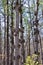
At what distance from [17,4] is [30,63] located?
1.48m

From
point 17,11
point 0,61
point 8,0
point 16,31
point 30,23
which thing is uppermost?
point 8,0

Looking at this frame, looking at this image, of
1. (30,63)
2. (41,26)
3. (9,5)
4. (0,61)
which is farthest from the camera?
(0,61)

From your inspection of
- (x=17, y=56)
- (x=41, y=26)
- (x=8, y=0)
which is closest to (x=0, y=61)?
(x=41, y=26)

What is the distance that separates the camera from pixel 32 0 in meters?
13.1

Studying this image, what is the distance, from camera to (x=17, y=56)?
15.9ft

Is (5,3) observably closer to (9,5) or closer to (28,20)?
(9,5)

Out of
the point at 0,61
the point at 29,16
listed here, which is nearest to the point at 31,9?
the point at 29,16

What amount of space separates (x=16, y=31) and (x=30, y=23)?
7.19 metres

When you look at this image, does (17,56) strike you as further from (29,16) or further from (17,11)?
→ (29,16)

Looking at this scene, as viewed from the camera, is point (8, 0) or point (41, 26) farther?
point (41, 26)

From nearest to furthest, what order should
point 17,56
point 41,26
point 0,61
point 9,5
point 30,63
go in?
point 30,63
point 17,56
point 9,5
point 41,26
point 0,61

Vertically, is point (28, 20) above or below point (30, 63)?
above

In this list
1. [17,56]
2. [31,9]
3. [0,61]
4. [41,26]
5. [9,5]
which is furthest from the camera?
[0,61]

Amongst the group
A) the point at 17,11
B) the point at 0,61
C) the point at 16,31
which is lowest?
the point at 0,61
